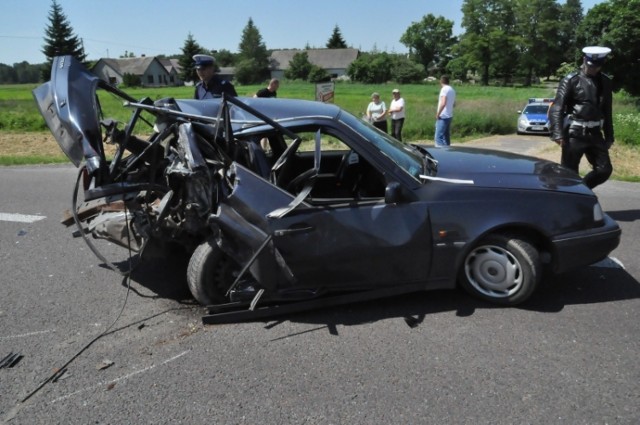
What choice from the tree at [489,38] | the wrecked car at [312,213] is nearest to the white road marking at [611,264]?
the wrecked car at [312,213]

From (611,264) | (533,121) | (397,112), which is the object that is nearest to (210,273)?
(611,264)

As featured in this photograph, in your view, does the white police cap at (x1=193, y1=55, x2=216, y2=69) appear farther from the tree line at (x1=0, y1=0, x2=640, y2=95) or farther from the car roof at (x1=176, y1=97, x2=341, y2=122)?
the tree line at (x1=0, y1=0, x2=640, y2=95)

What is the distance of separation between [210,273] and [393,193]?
154 centimetres

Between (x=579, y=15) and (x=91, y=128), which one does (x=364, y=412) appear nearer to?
(x=91, y=128)

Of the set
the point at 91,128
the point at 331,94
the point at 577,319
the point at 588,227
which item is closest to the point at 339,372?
the point at 577,319

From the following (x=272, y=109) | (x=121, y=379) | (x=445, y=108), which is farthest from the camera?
(x=445, y=108)

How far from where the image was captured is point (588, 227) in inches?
151

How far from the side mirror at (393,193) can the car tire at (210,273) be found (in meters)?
1.33

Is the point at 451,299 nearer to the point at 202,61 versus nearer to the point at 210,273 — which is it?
the point at 210,273

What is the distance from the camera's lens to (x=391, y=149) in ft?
13.5

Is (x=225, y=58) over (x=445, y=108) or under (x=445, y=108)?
over

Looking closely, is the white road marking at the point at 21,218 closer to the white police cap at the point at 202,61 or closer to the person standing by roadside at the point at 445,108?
the white police cap at the point at 202,61

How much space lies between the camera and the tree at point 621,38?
2506 cm

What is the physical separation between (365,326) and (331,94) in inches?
445
